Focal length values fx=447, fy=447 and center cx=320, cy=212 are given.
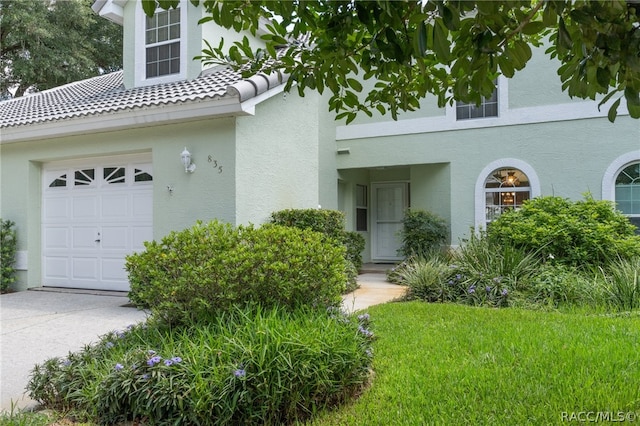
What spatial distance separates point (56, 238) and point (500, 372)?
32.0 ft

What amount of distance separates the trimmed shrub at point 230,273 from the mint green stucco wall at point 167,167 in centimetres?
359

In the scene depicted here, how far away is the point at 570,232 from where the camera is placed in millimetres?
7871

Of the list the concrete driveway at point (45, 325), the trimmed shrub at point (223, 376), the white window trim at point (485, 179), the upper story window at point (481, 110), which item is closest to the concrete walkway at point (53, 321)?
the concrete driveway at point (45, 325)

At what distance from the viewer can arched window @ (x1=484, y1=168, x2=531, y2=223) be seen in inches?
465

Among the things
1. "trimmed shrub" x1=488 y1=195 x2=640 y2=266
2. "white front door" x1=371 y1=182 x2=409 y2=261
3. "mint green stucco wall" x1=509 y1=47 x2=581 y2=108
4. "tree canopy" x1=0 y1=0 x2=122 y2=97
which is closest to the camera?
"trimmed shrub" x1=488 y1=195 x2=640 y2=266

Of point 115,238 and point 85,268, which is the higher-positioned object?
point 115,238

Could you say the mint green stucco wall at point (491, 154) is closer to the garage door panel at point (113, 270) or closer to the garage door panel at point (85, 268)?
the garage door panel at point (113, 270)

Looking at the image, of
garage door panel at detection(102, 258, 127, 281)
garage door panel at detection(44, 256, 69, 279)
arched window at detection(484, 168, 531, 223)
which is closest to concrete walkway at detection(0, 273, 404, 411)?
garage door panel at detection(102, 258, 127, 281)

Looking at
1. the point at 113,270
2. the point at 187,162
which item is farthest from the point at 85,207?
the point at 187,162

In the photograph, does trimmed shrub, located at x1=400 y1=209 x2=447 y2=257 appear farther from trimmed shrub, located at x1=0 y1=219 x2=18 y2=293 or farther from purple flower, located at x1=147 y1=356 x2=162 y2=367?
trimmed shrub, located at x1=0 y1=219 x2=18 y2=293

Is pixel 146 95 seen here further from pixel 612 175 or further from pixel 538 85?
pixel 612 175

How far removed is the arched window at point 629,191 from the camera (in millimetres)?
10805

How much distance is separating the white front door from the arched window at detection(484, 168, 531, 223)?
3.36 metres

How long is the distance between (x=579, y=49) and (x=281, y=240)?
3264 mm
